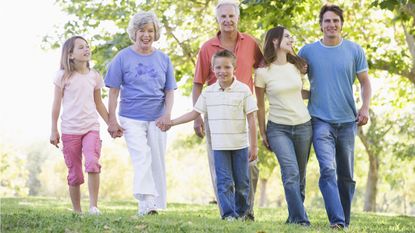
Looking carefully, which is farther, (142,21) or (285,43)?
(142,21)

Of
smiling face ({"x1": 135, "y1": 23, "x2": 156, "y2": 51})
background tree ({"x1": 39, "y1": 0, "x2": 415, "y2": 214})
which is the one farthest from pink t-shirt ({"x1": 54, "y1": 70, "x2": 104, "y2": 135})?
background tree ({"x1": 39, "y1": 0, "x2": 415, "y2": 214})

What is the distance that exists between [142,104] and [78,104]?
789 millimetres

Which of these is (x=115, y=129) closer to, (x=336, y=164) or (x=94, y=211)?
(x=94, y=211)

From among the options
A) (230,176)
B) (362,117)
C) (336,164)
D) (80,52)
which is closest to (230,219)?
(230,176)

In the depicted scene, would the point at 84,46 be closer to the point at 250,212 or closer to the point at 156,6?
the point at 250,212

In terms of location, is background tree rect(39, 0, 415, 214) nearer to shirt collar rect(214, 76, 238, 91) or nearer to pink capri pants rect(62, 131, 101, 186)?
pink capri pants rect(62, 131, 101, 186)

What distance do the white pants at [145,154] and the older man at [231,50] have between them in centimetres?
67

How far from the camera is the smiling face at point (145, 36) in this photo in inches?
325

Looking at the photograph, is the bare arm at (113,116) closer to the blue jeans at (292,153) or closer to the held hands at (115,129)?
the held hands at (115,129)

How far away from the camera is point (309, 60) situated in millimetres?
7609

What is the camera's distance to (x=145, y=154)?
825 centimetres

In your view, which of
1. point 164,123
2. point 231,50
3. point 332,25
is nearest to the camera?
point 332,25

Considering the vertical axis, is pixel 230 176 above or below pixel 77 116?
below

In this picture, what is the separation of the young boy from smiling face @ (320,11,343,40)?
1062 mm
